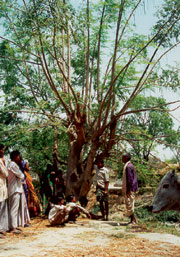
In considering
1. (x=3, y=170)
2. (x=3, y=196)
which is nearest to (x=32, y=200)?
(x=3, y=196)

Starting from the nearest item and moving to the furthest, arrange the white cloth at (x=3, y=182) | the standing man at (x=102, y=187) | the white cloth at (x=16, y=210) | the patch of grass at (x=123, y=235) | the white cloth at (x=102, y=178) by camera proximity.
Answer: the patch of grass at (x=123, y=235) → the white cloth at (x=3, y=182) → the white cloth at (x=16, y=210) → the standing man at (x=102, y=187) → the white cloth at (x=102, y=178)

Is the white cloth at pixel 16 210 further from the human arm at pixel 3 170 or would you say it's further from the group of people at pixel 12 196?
the human arm at pixel 3 170

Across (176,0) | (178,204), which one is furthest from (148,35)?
(178,204)

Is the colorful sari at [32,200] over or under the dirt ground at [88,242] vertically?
over

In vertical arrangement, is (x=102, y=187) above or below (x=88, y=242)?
above

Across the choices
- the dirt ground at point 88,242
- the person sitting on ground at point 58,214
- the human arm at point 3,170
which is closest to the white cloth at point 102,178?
the dirt ground at point 88,242

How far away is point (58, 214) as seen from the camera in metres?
7.60

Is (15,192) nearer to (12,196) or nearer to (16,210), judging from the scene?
(12,196)

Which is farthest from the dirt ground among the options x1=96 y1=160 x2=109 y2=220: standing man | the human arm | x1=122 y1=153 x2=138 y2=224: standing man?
x1=96 y1=160 x2=109 y2=220: standing man

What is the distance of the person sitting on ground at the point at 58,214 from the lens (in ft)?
24.7

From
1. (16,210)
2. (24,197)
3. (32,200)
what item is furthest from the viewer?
(32,200)

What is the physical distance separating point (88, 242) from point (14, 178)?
7.63ft

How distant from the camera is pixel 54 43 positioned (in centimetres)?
801

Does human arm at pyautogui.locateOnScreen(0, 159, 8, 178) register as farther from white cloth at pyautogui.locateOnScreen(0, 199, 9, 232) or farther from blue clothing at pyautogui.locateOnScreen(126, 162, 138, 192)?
blue clothing at pyautogui.locateOnScreen(126, 162, 138, 192)
